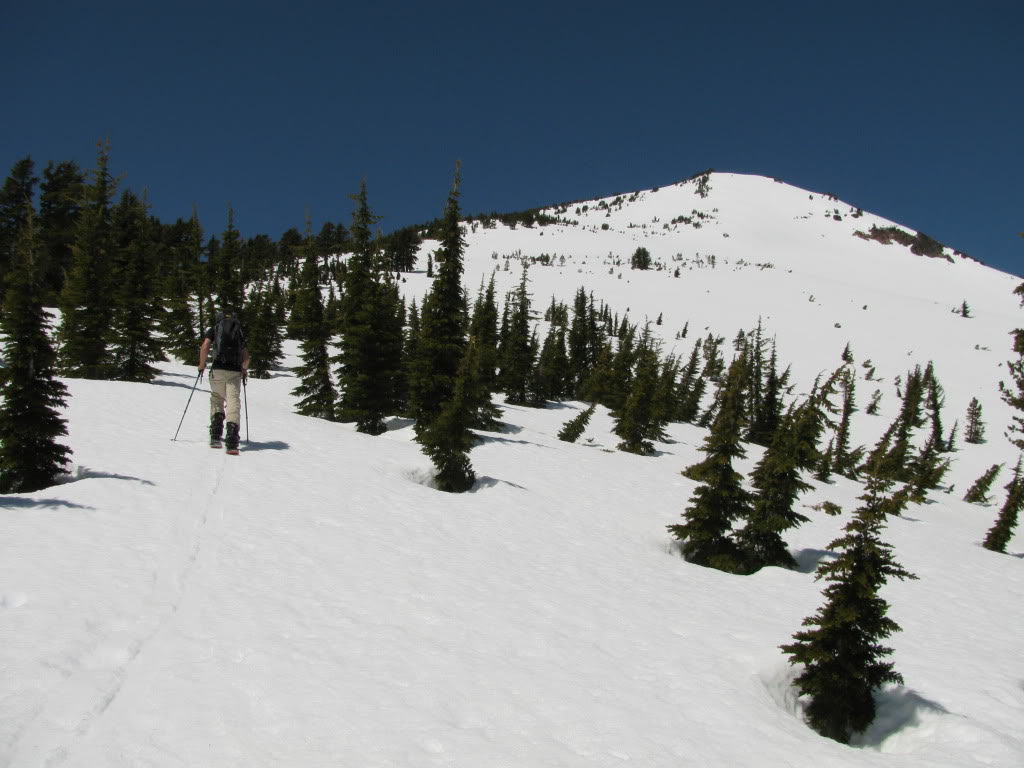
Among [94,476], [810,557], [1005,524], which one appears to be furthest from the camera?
[1005,524]

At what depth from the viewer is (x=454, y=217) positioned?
2367 centimetres

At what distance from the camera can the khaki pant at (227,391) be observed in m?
11.6

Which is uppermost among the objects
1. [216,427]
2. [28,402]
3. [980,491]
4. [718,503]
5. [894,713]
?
[28,402]

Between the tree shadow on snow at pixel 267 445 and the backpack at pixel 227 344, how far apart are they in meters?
2.20

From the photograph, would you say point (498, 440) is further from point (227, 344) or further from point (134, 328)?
point (134, 328)

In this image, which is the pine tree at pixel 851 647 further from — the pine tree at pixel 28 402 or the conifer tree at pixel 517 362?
the conifer tree at pixel 517 362

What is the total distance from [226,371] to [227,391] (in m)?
0.49

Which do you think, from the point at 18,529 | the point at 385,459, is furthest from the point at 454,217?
the point at 18,529

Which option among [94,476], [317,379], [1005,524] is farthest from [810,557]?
[317,379]

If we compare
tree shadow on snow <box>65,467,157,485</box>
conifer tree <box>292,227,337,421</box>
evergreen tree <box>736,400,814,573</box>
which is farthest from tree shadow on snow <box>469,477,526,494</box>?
conifer tree <box>292,227,337,421</box>

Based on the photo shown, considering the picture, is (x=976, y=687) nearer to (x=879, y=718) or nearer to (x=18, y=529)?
(x=879, y=718)

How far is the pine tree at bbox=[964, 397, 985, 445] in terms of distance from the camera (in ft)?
259

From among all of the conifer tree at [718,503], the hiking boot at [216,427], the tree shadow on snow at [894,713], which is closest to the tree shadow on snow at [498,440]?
the conifer tree at [718,503]

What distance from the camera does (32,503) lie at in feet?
24.1
